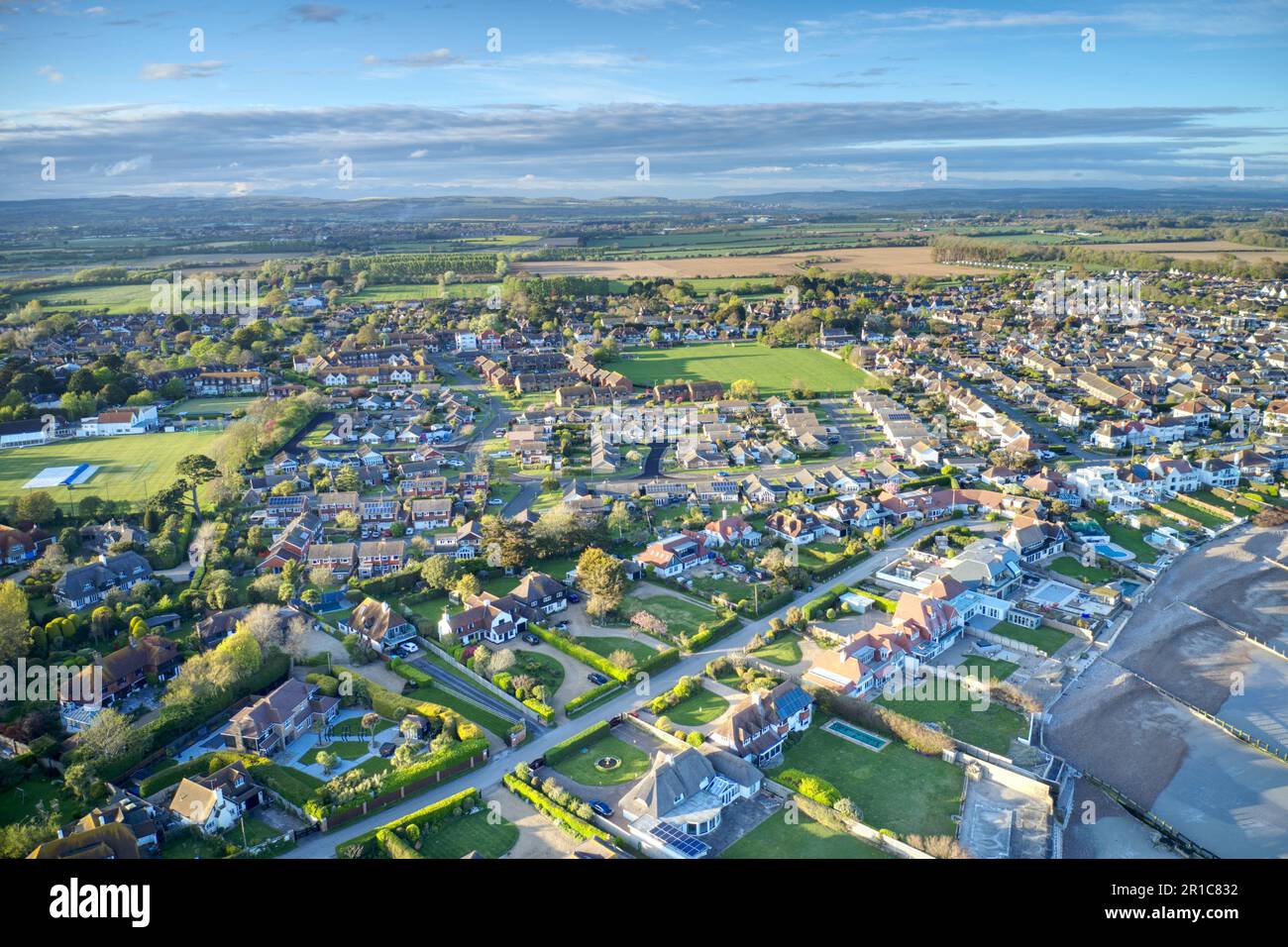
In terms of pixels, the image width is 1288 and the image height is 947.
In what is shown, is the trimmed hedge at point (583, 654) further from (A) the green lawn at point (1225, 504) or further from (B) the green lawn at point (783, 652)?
(A) the green lawn at point (1225, 504)

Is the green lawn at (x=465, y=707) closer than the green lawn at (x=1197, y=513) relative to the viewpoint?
Yes

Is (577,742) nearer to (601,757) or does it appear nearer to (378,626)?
(601,757)

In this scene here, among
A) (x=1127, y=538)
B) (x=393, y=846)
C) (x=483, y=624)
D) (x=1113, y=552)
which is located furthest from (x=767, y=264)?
(x=393, y=846)

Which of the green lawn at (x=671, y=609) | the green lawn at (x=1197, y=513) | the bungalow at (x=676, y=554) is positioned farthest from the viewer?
the green lawn at (x=1197, y=513)

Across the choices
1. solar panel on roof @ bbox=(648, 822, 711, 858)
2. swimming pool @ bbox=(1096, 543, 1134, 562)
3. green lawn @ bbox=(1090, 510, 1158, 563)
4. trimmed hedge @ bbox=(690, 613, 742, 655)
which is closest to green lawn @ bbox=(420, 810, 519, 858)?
solar panel on roof @ bbox=(648, 822, 711, 858)

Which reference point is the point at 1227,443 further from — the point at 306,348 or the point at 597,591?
the point at 306,348

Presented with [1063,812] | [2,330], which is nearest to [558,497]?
[1063,812]

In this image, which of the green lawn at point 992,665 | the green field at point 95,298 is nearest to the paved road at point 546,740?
the green lawn at point 992,665
